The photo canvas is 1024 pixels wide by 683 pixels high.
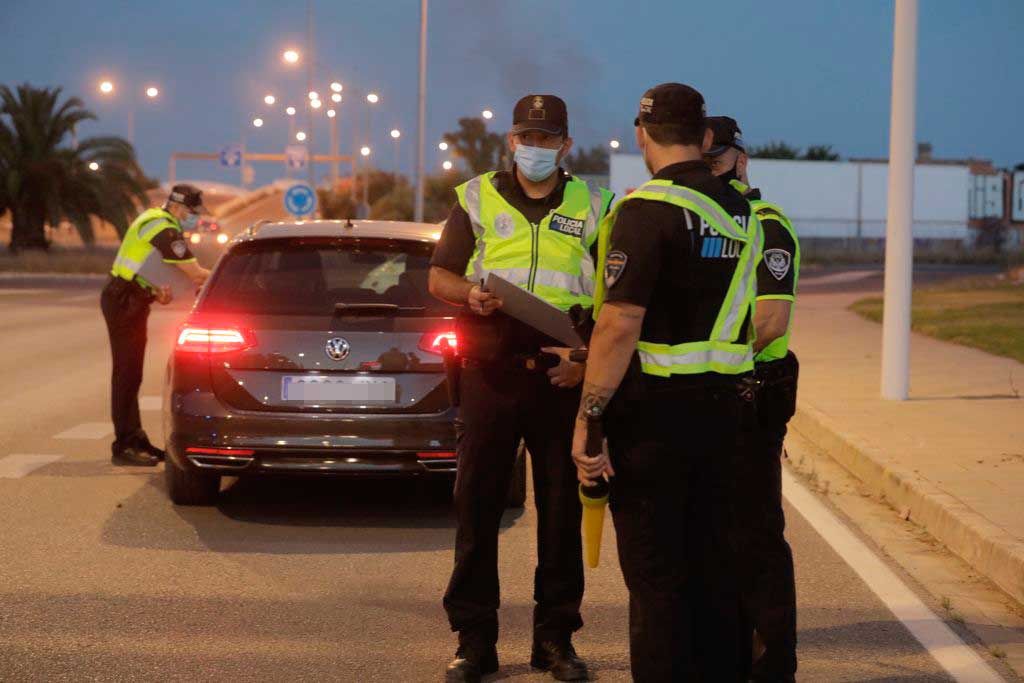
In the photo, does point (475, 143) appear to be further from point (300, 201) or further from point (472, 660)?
point (472, 660)

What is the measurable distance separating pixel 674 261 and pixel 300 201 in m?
31.2

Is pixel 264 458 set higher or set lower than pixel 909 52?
lower

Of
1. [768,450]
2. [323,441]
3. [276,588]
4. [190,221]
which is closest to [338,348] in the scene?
[323,441]

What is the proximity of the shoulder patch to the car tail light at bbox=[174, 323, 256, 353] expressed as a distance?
3879 millimetres

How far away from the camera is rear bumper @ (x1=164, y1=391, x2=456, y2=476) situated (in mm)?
8047

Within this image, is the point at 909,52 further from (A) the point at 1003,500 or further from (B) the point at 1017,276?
(B) the point at 1017,276

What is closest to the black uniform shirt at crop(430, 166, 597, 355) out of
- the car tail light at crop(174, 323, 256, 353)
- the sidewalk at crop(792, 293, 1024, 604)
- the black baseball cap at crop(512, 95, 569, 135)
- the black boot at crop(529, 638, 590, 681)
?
the black baseball cap at crop(512, 95, 569, 135)

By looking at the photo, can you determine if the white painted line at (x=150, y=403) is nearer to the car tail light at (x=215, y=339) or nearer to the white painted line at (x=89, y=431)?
the white painted line at (x=89, y=431)

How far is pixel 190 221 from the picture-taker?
10.6 metres

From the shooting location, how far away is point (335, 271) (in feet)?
28.0

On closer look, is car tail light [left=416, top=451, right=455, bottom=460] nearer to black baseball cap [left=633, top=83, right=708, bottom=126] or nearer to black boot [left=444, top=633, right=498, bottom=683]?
black boot [left=444, top=633, right=498, bottom=683]

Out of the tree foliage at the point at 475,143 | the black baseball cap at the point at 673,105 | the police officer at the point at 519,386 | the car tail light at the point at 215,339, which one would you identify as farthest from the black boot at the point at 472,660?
the tree foliage at the point at 475,143

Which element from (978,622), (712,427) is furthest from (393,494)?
(712,427)

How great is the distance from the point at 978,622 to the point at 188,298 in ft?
90.6
